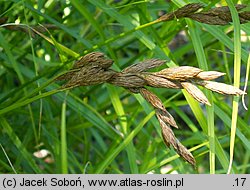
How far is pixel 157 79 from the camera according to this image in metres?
0.80

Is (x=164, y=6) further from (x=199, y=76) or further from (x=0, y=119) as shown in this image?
(x=199, y=76)

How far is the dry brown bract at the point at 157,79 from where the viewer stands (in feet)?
2.55

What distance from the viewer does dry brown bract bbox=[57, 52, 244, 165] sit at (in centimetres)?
78
